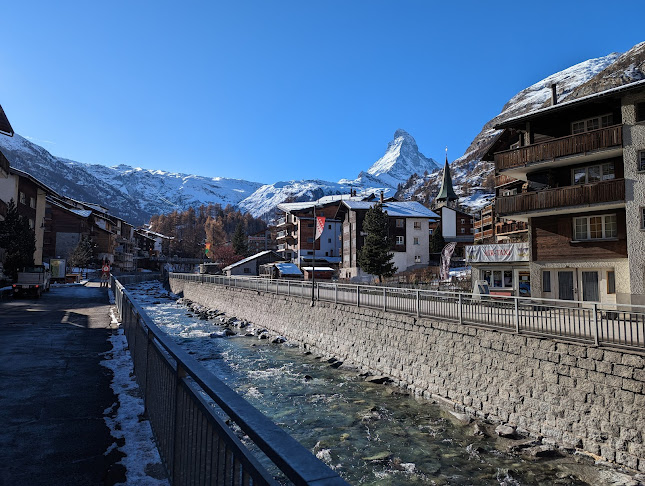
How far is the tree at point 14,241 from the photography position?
36.8m

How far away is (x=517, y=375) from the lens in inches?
462

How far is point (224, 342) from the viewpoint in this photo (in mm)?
25844

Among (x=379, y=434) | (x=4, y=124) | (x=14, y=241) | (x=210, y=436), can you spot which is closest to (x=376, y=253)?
(x=4, y=124)

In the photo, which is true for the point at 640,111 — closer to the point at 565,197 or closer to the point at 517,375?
the point at 565,197

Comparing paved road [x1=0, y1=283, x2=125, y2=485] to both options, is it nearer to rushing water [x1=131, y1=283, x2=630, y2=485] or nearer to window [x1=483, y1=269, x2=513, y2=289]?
rushing water [x1=131, y1=283, x2=630, y2=485]

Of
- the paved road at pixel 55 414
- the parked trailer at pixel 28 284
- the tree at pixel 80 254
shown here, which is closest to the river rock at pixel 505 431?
the paved road at pixel 55 414

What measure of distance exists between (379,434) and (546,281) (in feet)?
54.6

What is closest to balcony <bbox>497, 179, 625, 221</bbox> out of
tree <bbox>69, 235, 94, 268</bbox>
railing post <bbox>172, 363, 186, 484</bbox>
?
railing post <bbox>172, 363, 186, 484</bbox>

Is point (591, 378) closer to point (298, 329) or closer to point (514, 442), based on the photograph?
point (514, 442)

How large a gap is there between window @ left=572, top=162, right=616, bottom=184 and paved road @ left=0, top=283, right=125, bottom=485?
77.3ft

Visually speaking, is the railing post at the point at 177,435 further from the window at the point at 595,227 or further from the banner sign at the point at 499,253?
the banner sign at the point at 499,253

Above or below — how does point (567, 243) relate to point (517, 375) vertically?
above

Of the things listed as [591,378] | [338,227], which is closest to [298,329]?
[591,378]

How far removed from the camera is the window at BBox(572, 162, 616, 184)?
20.7 m
